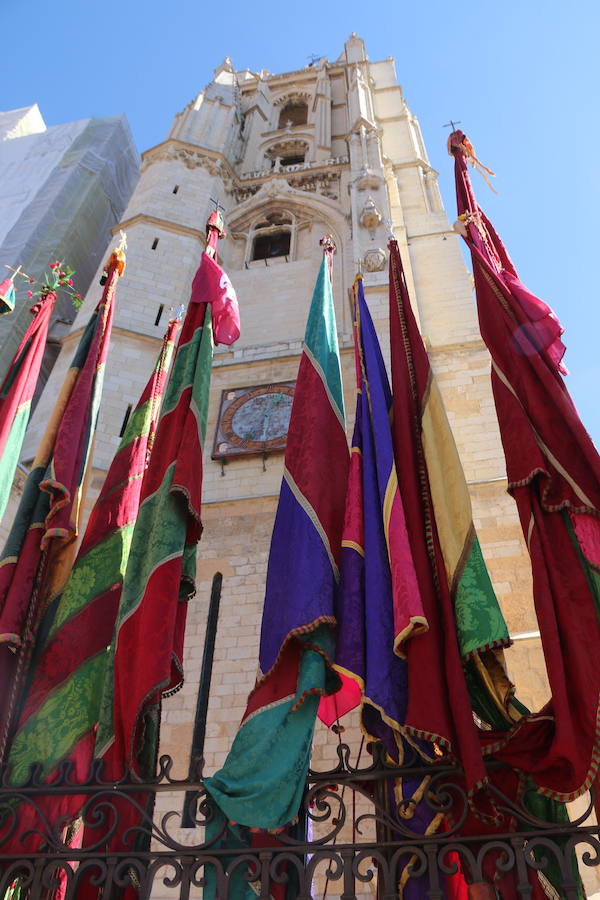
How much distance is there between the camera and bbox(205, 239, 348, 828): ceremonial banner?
341 centimetres

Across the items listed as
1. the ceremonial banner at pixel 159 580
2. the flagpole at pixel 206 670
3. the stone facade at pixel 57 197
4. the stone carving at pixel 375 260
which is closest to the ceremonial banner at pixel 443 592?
the ceremonial banner at pixel 159 580

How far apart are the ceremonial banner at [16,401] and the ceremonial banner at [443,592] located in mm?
2583

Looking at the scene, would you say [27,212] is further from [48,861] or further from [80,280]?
[48,861]

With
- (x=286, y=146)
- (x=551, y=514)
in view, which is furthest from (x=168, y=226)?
(x=551, y=514)

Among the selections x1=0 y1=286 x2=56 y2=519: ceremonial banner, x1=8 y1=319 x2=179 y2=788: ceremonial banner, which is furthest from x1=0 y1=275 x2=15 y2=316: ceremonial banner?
x1=8 y1=319 x2=179 y2=788: ceremonial banner

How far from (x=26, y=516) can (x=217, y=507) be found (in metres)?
3.89

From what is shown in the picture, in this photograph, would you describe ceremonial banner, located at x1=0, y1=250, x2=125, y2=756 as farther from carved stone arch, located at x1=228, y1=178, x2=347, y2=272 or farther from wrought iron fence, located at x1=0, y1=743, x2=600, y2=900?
carved stone arch, located at x1=228, y1=178, x2=347, y2=272

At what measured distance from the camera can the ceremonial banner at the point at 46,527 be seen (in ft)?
14.1

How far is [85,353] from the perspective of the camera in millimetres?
6125

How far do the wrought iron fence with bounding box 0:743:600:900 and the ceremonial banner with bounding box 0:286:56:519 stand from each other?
205 centimetres

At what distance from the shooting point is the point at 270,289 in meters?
13.3

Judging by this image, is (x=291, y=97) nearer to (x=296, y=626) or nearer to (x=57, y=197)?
(x=57, y=197)

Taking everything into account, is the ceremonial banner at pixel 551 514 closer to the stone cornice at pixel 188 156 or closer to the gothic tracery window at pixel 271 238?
the gothic tracery window at pixel 271 238

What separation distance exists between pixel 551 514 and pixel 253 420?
6.08m
